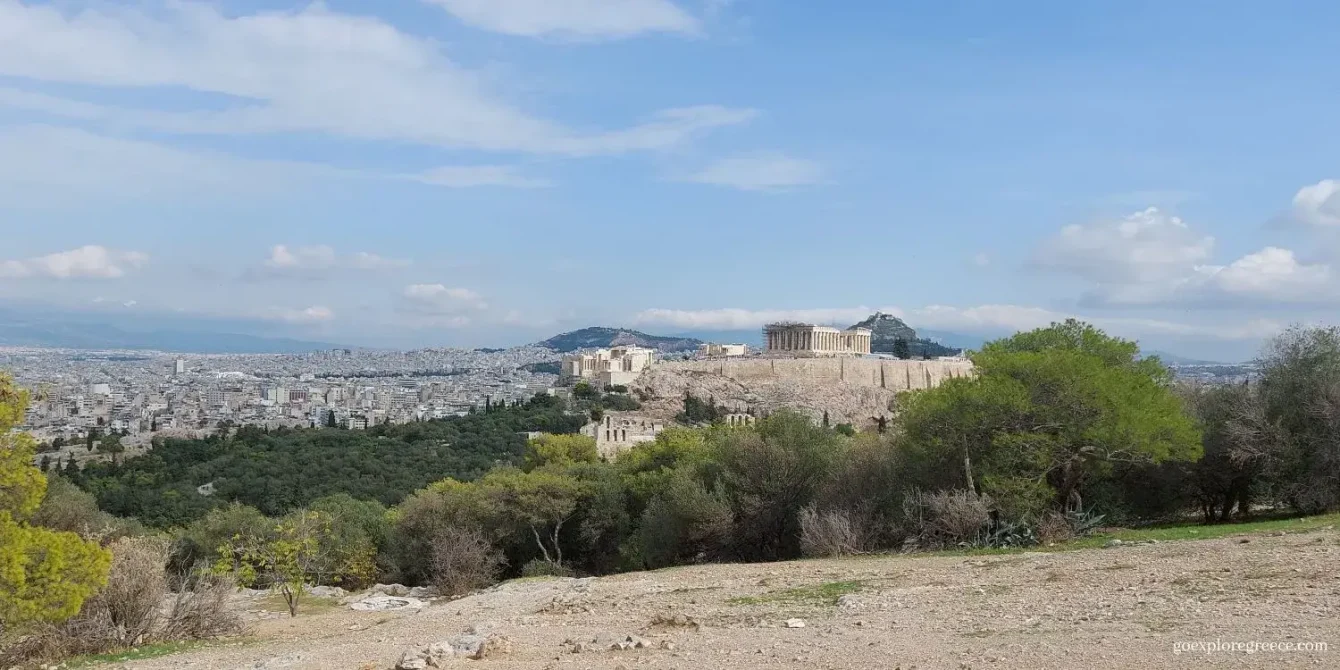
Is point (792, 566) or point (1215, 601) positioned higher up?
point (1215, 601)

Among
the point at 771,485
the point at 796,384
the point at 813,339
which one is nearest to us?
the point at 771,485

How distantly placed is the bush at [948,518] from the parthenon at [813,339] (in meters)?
109

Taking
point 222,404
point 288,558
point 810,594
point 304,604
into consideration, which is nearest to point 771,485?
point 810,594

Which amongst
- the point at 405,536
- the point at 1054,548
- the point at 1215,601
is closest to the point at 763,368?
the point at 405,536

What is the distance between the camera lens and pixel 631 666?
8.34 meters

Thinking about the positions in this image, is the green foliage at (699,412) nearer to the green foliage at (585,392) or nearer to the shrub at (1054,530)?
the green foliage at (585,392)

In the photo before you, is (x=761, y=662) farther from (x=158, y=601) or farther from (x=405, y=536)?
(x=405, y=536)

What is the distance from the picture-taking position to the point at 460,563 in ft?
78.3

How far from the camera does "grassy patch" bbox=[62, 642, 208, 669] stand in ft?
38.2

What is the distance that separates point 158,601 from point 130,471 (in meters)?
47.3

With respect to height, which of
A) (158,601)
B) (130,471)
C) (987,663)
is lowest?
(130,471)

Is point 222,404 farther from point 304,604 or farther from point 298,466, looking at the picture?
point 304,604

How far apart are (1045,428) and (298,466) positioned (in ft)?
144

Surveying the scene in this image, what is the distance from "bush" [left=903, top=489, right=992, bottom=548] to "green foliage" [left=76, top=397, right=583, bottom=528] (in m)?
31.5
